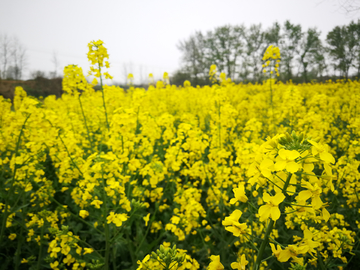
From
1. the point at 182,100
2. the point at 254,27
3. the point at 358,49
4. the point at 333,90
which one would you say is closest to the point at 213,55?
the point at 254,27

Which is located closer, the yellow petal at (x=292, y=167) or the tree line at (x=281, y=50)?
the yellow petal at (x=292, y=167)

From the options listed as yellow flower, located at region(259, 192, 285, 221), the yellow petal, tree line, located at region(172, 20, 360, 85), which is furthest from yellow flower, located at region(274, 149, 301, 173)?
tree line, located at region(172, 20, 360, 85)

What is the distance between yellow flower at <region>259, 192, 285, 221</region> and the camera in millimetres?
832

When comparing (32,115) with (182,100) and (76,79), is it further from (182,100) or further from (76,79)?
(182,100)

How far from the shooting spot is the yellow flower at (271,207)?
2.73 feet

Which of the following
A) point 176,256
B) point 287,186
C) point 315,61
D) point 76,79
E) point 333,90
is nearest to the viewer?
point 287,186

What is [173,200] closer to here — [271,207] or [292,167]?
[271,207]

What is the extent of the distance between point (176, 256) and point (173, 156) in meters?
1.74

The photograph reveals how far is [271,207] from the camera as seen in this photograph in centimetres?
87

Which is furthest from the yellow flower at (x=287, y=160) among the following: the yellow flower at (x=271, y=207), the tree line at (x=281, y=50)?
the tree line at (x=281, y=50)

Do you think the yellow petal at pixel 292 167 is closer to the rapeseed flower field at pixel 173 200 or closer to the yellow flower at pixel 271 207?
the rapeseed flower field at pixel 173 200

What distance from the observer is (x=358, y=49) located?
18844 mm

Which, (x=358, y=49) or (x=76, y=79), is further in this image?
(x=358, y=49)

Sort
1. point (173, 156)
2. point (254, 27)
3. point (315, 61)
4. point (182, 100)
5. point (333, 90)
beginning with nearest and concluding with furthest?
point (173, 156), point (182, 100), point (333, 90), point (315, 61), point (254, 27)
